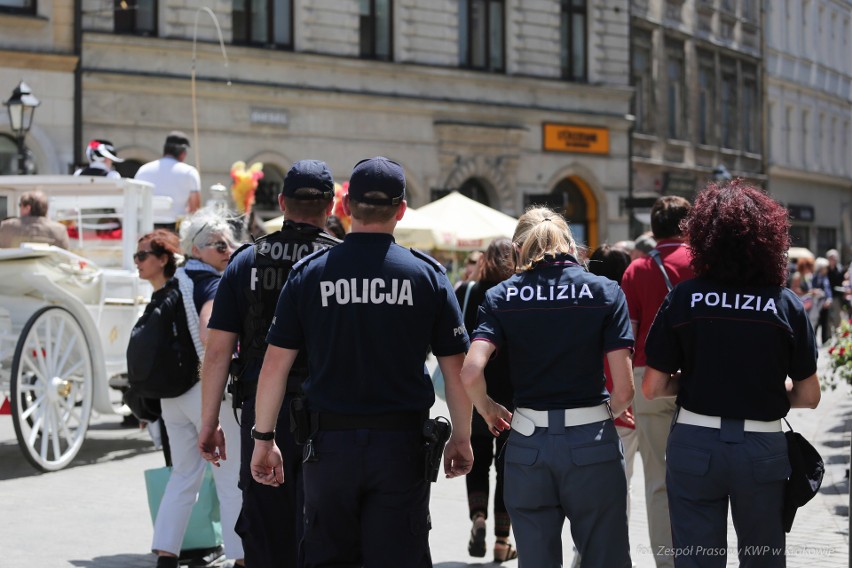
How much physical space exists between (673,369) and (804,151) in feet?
146

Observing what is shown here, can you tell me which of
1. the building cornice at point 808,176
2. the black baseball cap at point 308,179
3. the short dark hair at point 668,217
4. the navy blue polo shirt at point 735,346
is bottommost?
the navy blue polo shirt at point 735,346

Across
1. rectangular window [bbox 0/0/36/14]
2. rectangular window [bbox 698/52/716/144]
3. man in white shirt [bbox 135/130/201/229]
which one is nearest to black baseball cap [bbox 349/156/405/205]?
man in white shirt [bbox 135/130/201/229]

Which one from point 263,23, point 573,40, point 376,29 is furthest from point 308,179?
point 573,40

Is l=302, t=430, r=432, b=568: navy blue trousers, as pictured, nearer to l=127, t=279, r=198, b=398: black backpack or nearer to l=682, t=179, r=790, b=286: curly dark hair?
l=682, t=179, r=790, b=286: curly dark hair

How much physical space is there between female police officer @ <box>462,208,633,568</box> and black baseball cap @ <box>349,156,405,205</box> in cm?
63

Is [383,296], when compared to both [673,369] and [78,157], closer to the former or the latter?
[673,369]

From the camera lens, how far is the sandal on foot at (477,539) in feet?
25.2

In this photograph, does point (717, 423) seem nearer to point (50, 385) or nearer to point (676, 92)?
point (50, 385)

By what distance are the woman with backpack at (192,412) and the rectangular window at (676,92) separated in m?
31.1

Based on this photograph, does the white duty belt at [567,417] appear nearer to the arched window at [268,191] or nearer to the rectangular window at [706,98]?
the arched window at [268,191]

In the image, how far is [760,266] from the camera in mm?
5039

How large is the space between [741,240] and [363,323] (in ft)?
4.67

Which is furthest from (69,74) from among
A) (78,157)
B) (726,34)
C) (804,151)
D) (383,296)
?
(804,151)

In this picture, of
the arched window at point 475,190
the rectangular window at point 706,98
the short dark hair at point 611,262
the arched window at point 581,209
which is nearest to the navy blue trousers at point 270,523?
the short dark hair at point 611,262
